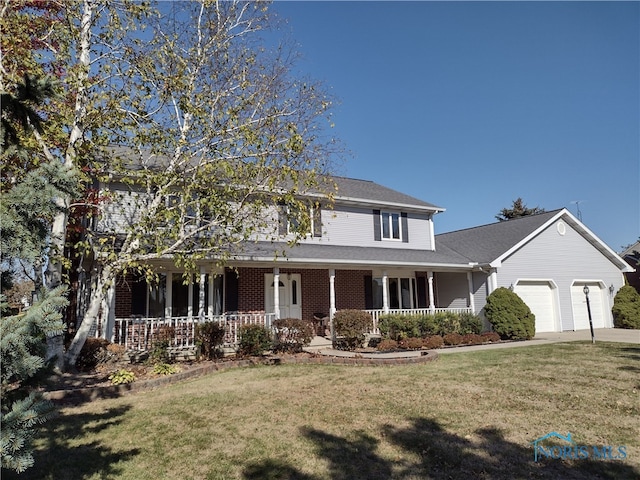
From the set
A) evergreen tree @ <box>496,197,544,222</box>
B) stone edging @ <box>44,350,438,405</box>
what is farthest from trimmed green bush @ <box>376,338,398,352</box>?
evergreen tree @ <box>496,197,544,222</box>

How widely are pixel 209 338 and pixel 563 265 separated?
17.5 m

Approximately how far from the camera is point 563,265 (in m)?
19.5

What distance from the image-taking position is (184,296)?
14.1 m

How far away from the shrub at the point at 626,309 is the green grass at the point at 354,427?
44.1 ft

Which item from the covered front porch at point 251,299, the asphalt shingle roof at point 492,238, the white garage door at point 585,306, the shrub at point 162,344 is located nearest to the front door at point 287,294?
the covered front porch at point 251,299

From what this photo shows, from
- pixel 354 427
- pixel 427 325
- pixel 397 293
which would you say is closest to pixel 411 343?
pixel 427 325

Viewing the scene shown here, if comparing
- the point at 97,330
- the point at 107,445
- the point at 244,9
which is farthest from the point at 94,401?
the point at 244,9

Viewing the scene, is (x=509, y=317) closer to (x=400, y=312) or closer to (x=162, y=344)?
(x=400, y=312)

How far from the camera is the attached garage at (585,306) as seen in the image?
19.5 meters

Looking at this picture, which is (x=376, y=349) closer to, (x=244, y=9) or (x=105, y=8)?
(x=244, y=9)

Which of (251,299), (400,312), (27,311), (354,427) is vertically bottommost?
(354,427)

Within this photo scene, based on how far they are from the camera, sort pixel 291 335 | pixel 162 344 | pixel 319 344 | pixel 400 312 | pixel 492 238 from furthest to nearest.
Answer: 1. pixel 492 238
2. pixel 400 312
3. pixel 319 344
4. pixel 291 335
5. pixel 162 344

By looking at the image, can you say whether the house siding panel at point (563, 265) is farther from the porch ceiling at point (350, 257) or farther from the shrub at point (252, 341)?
the shrub at point (252, 341)

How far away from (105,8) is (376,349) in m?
12.2
